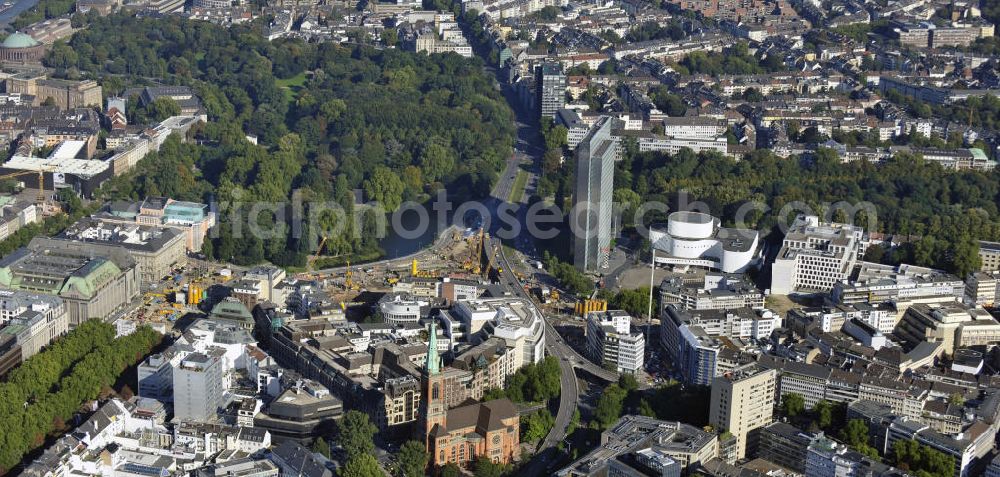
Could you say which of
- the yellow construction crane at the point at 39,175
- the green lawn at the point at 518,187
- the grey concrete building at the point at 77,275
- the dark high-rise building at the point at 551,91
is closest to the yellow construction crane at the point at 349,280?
the grey concrete building at the point at 77,275

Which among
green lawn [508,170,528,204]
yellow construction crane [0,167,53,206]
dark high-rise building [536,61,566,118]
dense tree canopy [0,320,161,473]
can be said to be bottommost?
dense tree canopy [0,320,161,473]

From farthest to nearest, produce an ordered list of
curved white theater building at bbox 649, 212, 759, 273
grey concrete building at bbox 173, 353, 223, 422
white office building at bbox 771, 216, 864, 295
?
curved white theater building at bbox 649, 212, 759, 273 < white office building at bbox 771, 216, 864, 295 < grey concrete building at bbox 173, 353, 223, 422

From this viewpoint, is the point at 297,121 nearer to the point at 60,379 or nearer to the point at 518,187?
the point at 518,187

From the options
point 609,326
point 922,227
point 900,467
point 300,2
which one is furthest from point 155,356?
point 300,2

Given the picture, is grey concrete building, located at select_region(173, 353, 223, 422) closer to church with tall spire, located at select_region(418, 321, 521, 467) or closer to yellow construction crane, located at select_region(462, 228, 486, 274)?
church with tall spire, located at select_region(418, 321, 521, 467)

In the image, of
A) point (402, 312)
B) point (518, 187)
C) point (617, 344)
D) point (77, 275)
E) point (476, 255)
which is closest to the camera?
point (617, 344)

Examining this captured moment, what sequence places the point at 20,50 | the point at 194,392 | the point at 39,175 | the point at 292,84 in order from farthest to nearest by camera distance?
1. the point at 20,50
2. the point at 292,84
3. the point at 39,175
4. the point at 194,392

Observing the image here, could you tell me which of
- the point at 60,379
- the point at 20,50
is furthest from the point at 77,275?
the point at 20,50

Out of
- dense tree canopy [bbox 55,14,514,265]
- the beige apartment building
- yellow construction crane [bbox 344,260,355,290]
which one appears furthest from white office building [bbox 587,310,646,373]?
dense tree canopy [bbox 55,14,514,265]
